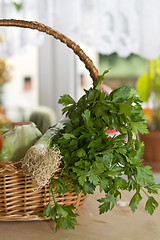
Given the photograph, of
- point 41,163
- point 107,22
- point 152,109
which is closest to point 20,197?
point 41,163

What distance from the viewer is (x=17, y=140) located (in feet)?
2.58

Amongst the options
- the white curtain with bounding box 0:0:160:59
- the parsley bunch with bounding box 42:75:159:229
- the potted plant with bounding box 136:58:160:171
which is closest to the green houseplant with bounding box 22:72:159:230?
the parsley bunch with bounding box 42:75:159:229

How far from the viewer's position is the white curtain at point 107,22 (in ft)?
6.58

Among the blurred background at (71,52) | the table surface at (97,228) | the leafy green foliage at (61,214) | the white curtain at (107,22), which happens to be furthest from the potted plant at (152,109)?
the leafy green foliage at (61,214)

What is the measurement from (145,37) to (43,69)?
63 cm

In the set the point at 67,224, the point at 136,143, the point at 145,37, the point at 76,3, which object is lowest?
the point at 67,224

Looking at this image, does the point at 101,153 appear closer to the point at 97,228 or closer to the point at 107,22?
the point at 97,228

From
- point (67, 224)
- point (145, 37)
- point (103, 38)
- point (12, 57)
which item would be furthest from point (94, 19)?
point (67, 224)

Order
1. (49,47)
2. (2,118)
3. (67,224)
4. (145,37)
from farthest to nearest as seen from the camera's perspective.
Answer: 1. (49,47)
2. (145,37)
3. (2,118)
4. (67,224)

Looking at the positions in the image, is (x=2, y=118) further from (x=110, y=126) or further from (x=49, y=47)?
(x=49, y=47)

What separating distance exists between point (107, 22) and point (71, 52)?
0.89 ft

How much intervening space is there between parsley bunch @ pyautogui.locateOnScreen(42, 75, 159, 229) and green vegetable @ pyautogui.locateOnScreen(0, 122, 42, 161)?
0.06 m

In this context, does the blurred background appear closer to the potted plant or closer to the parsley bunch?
the potted plant

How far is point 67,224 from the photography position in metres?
0.71
